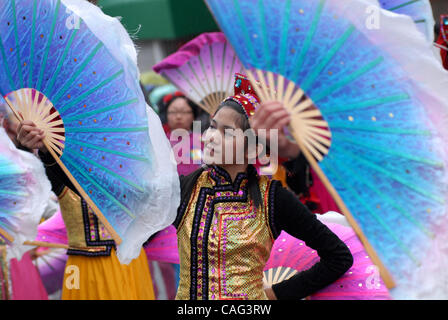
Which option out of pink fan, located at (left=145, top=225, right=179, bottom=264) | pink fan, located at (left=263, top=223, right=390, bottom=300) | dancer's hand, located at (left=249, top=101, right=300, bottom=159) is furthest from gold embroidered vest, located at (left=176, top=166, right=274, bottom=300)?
pink fan, located at (left=145, top=225, right=179, bottom=264)

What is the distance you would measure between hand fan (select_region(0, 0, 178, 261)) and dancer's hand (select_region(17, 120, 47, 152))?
0.03 metres

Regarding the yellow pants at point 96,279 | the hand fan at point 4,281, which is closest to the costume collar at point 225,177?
the yellow pants at point 96,279

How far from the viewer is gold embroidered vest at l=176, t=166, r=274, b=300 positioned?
2.23 metres

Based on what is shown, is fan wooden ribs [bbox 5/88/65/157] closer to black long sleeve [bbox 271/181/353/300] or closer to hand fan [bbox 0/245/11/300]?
black long sleeve [bbox 271/181/353/300]

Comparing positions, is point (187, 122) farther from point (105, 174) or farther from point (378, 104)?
point (378, 104)

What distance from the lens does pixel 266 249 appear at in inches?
91.0

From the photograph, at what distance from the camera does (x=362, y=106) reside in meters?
1.72

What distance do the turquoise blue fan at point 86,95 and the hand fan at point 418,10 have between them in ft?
3.54

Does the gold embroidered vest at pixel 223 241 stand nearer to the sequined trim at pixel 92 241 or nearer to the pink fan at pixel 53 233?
the sequined trim at pixel 92 241

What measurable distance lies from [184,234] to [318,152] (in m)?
0.81

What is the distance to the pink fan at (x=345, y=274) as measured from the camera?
98.3 inches

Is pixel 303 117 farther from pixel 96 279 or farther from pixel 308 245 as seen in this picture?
pixel 96 279

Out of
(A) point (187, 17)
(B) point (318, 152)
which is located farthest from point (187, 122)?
(A) point (187, 17)

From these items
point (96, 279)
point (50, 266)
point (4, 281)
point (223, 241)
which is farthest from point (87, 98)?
point (50, 266)
